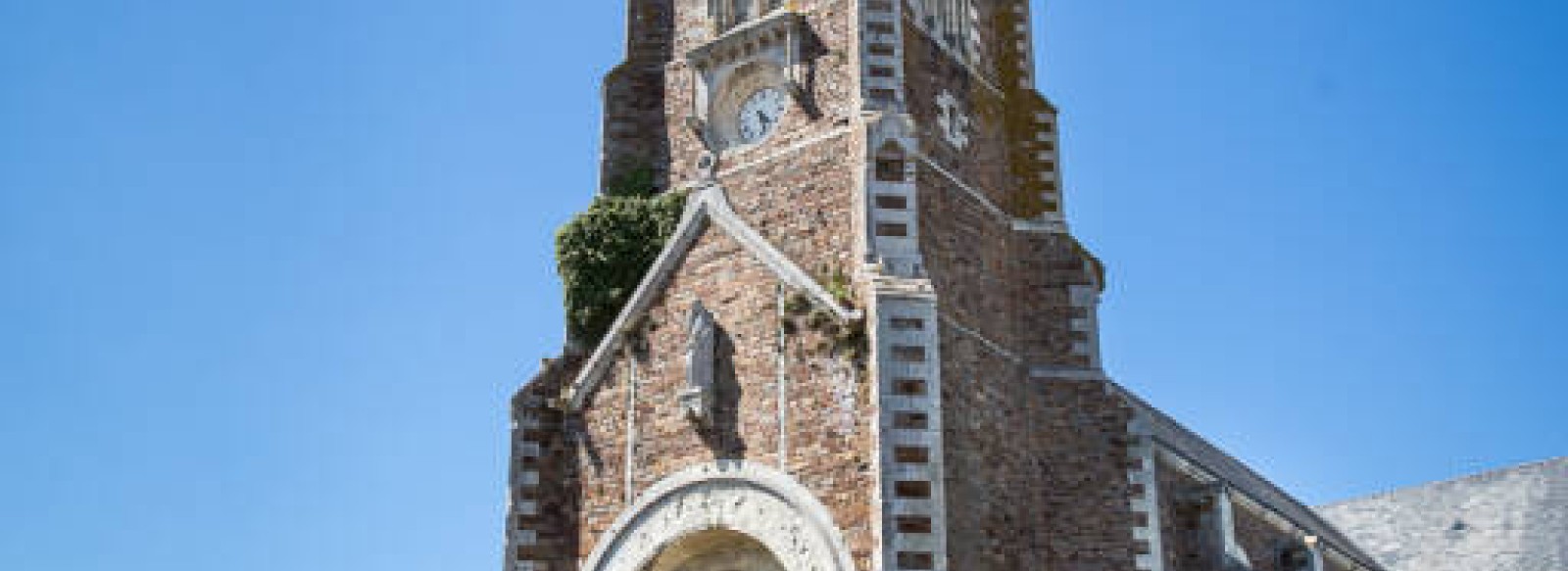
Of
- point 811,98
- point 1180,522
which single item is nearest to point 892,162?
point 811,98

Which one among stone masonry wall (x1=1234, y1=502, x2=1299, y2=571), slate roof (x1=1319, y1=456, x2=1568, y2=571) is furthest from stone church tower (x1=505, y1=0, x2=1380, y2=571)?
slate roof (x1=1319, y1=456, x2=1568, y2=571)

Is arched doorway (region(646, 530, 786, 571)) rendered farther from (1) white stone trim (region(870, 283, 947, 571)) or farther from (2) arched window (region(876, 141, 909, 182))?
(2) arched window (region(876, 141, 909, 182))

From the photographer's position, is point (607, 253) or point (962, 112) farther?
point (962, 112)

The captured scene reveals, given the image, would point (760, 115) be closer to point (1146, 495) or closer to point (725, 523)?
point (725, 523)

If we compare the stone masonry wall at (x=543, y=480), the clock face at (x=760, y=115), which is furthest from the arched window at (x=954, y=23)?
the stone masonry wall at (x=543, y=480)

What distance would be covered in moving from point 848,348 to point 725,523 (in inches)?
113

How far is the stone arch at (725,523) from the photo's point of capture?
71.6ft

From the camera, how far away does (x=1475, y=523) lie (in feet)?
134

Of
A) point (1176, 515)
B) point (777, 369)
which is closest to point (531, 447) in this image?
point (777, 369)

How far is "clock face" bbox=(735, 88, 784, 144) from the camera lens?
85.9ft

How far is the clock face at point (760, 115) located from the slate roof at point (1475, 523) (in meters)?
21.9

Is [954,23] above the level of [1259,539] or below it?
above

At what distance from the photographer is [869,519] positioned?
837 inches

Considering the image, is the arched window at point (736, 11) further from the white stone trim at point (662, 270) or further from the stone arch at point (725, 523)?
the stone arch at point (725, 523)
